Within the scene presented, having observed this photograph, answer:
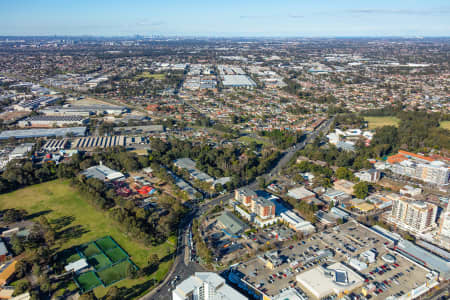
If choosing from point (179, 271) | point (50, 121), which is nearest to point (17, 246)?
point (179, 271)

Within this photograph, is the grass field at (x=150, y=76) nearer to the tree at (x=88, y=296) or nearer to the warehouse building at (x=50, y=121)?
the warehouse building at (x=50, y=121)

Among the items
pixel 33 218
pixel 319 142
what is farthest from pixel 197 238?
pixel 319 142

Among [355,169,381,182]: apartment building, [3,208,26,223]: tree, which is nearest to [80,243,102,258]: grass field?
[3,208,26,223]: tree

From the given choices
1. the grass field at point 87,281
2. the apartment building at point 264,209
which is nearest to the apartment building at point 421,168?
the apartment building at point 264,209

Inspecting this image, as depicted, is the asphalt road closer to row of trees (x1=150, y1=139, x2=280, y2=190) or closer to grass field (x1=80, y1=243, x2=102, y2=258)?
grass field (x1=80, y1=243, x2=102, y2=258)

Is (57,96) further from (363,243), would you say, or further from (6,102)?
(363,243)

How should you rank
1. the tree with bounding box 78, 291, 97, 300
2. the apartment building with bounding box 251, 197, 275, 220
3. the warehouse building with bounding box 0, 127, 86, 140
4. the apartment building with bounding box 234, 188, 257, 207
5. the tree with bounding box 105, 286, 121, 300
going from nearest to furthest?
1. the tree with bounding box 78, 291, 97, 300
2. the tree with bounding box 105, 286, 121, 300
3. the apartment building with bounding box 251, 197, 275, 220
4. the apartment building with bounding box 234, 188, 257, 207
5. the warehouse building with bounding box 0, 127, 86, 140
